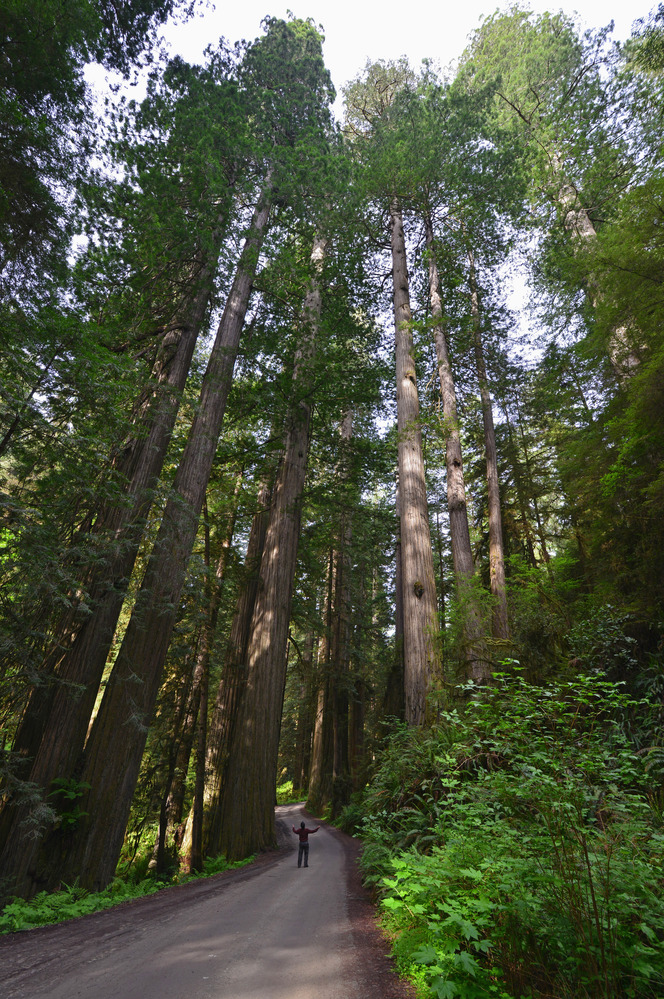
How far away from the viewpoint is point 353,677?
17922 millimetres

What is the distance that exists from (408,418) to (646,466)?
4367 mm

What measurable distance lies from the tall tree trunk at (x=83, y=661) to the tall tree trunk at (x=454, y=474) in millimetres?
6089

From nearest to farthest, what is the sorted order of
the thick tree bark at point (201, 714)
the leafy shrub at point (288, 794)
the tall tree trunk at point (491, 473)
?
1. the thick tree bark at point (201, 714)
2. the tall tree trunk at point (491, 473)
3. the leafy shrub at point (288, 794)

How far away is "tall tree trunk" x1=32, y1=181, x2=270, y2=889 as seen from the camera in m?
5.96

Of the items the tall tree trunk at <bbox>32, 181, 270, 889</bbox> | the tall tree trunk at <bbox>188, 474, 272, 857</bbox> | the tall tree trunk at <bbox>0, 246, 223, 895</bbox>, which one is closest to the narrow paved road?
the tall tree trunk at <bbox>32, 181, 270, 889</bbox>

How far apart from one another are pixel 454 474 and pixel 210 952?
10.1m

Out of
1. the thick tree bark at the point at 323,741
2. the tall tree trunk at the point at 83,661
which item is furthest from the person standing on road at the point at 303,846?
the thick tree bark at the point at 323,741

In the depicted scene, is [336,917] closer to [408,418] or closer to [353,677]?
[408,418]

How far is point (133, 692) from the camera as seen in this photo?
6.64 metres

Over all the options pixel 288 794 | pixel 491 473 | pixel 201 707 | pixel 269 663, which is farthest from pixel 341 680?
pixel 288 794

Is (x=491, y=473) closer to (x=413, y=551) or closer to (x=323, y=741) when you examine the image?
(x=413, y=551)

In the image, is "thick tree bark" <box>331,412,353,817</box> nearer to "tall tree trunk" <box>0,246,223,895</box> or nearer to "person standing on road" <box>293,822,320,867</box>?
"tall tree trunk" <box>0,246,223,895</box>

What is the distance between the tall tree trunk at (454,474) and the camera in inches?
339

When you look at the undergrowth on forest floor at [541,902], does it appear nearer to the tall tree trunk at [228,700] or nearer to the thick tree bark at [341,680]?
the tall tree trunk at [228,700]
